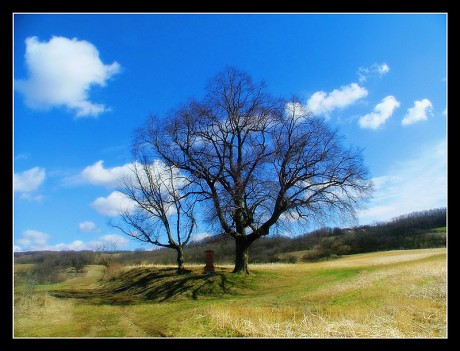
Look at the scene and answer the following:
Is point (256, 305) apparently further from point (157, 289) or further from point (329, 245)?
point (329, 245)

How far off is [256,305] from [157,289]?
9.30 m

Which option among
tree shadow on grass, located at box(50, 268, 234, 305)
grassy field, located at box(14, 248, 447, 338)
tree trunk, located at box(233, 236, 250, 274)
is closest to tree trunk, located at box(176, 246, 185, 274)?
tree shadow on grass, located at box(50, 268, 234, 305)

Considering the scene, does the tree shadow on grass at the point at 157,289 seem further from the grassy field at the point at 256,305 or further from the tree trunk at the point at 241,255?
the tree trunk at the point at 241,255

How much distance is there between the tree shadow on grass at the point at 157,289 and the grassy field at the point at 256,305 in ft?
0.19

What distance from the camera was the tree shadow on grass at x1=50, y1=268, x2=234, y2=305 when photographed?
2177 cm

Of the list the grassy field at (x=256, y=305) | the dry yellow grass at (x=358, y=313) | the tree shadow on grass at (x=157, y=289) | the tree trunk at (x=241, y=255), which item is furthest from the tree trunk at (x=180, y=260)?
the dry yellow grass at (x=358, y=313)

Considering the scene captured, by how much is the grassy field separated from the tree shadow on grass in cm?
6

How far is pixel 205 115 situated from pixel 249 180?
5315 mm

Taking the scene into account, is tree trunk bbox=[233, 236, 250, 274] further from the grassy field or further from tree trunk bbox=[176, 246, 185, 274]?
tree trunk bbox=[176, 246, 185, 274]

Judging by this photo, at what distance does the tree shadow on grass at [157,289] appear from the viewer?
2177 centimetres

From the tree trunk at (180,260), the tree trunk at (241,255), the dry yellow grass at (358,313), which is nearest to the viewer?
the dry yellow grass at (358,313)
